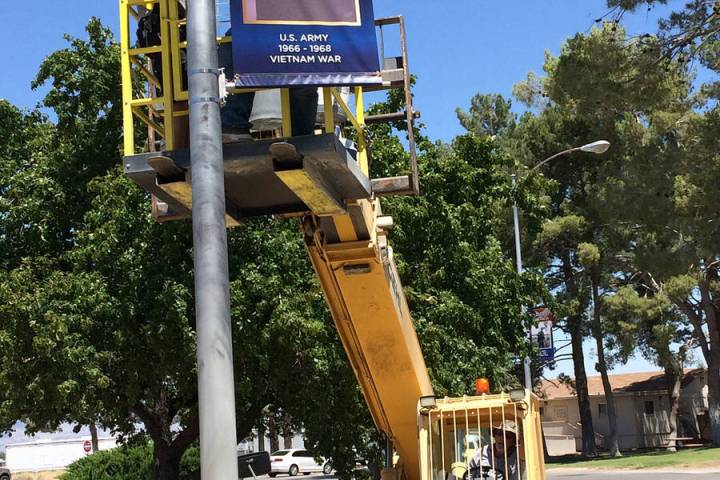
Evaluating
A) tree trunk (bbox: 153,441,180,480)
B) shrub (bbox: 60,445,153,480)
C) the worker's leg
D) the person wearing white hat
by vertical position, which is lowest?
shrub (bbox: 60,445,153,480)

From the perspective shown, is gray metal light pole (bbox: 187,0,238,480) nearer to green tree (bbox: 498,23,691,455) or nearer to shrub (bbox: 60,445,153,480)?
shrub (bbox: 60,445,153,480)

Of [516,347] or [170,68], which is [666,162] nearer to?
[516,347]

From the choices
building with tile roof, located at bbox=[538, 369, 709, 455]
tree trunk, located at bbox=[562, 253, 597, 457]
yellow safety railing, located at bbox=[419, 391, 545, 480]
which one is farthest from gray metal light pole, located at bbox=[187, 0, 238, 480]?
building with tile roof, located at bbox=[538, 369, 709, 455]

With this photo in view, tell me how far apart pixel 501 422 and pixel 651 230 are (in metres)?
15.8

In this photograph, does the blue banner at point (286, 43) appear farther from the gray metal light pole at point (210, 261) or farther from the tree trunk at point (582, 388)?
the tree trunk at point (582, 388)

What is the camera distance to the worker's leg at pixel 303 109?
6.28 metres

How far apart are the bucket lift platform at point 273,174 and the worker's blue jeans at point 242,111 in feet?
1.26

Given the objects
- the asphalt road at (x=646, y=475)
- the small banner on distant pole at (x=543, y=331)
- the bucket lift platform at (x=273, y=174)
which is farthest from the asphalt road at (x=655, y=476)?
the bucket lift platform at (x=273, y=174)

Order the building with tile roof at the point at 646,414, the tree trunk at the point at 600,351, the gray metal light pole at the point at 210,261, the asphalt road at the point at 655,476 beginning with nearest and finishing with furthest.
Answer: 1. the gray metal light pole at the point at 210,261
2. the asphalt road at the point at 655,476
3. the tree trunk at the point at 600,351
4. the building with tile roof at the point at 646,414

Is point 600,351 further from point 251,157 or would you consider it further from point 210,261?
point 210,261

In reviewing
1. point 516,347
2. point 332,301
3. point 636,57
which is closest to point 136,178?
point 332,301

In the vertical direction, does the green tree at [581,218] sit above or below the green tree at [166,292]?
above

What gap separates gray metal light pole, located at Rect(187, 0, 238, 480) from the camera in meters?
4.72

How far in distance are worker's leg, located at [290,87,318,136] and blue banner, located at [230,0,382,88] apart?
1.94 ft
